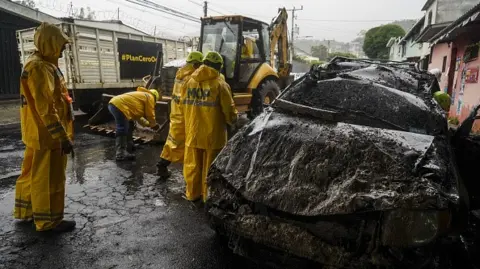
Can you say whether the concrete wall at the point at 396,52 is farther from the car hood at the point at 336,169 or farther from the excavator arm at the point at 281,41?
the car hood at the point at 336,169

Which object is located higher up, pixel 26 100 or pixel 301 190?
pixel 26 100

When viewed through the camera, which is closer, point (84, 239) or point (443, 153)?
point (443, 153)

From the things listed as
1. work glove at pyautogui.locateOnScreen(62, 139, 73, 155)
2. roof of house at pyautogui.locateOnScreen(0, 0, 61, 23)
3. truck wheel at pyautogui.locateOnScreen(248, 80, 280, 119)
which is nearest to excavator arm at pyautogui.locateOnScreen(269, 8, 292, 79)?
truck wheel at pyautogui.locateOnScreen(248, 80, 280, 119)

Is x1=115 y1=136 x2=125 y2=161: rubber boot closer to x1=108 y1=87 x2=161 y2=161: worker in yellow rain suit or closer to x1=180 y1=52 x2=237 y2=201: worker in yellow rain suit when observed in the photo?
x1=108 y1=87 x2=161 y2=161: worker in yellow rain suit

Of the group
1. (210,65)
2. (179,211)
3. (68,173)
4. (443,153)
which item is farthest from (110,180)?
(443,153)

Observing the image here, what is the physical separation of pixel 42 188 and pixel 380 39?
36.3 m

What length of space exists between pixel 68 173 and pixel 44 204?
1.99 metres

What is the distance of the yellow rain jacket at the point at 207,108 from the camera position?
3.83 metres

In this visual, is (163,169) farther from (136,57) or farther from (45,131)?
(136,57)

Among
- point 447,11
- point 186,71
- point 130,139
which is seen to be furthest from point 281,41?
point 447,11

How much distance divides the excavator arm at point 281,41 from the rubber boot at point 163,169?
17.1ft

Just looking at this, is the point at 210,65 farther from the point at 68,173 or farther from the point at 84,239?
the point at 68,173

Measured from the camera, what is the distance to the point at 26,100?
3.12 metres

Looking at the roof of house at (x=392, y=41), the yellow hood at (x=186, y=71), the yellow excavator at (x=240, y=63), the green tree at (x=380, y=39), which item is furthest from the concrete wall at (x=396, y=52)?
the yellow hood at (x=186, y=71)
